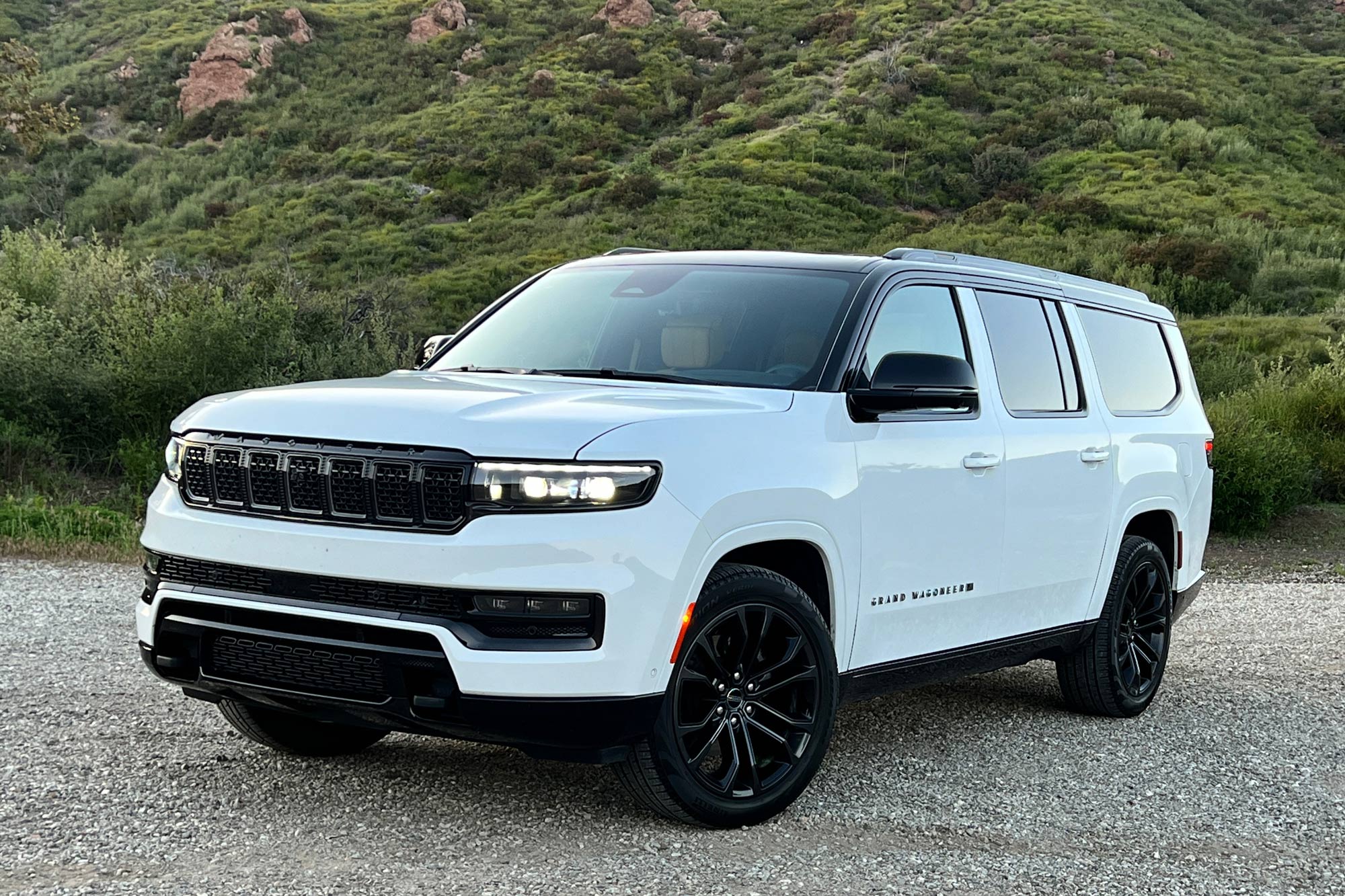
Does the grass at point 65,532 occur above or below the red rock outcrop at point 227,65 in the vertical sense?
below

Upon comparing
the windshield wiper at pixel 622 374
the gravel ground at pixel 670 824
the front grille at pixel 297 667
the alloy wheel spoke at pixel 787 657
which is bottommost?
the gravel ground at pixel 670 824

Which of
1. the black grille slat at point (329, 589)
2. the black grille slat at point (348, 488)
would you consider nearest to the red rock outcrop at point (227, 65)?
the black grille slat at point (329, 589)

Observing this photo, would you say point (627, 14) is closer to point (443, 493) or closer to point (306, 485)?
point (306, 485)

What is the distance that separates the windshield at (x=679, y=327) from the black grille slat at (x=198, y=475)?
137 centimetres

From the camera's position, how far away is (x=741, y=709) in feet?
15.6

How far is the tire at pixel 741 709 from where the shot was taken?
4.51 m

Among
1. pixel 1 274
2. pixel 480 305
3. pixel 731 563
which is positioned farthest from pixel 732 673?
pixel 480 305

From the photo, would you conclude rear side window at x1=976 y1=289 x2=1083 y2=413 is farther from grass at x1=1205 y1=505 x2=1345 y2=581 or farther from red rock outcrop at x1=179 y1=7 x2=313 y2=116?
red rock outcrop at x1=179 y1=7 x2=313 y2=116

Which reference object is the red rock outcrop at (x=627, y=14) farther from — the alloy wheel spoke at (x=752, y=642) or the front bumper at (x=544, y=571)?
the front bumper at (x=544, y=571)

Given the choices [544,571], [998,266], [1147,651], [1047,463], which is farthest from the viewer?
[1147,651]

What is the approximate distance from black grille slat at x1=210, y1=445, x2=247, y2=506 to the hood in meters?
0.08

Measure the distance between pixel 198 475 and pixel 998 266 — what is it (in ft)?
11.2

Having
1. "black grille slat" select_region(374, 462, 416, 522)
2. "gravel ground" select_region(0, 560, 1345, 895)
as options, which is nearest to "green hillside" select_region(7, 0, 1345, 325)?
"gravel ground" select_region(0, 560, 1345, 895)

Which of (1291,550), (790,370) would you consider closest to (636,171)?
(1291,550)
